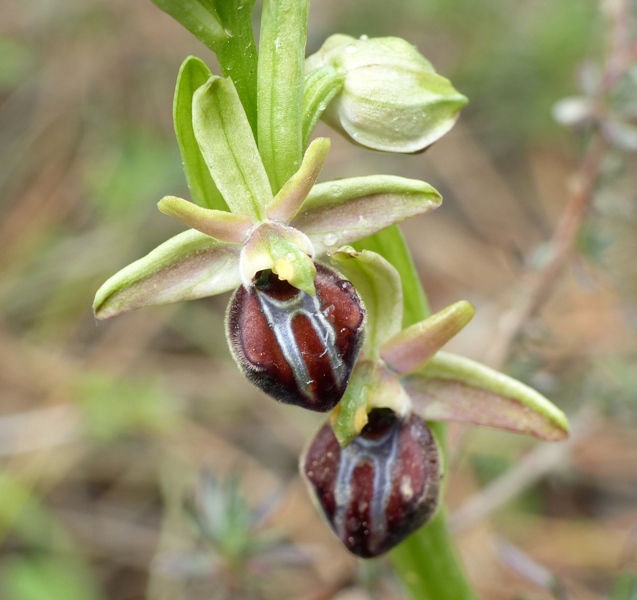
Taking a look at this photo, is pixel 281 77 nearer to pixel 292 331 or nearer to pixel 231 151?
pixel 231 151

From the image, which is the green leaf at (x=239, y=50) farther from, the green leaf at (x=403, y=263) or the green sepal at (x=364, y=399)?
the green sepal at (x=364, y=399)

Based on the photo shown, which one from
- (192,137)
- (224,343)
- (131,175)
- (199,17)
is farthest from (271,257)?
(131,175)

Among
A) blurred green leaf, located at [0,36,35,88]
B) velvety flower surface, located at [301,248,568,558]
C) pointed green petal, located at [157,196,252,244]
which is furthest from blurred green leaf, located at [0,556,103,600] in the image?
blurred green leaf, located at [0,36,35,88]

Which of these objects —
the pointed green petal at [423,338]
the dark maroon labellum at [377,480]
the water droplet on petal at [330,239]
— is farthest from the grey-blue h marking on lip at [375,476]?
the water droplet on petal at [330,239]

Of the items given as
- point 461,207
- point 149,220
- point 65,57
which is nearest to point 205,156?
point 149,220

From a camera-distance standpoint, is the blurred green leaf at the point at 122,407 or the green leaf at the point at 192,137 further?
the blurred green leaf at the point at 122,407

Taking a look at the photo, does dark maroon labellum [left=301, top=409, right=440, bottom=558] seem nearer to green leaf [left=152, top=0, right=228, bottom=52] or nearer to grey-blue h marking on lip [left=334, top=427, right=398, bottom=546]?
grey-blue h marking on lip [left=334, top=427, right=398, bottom=546]
